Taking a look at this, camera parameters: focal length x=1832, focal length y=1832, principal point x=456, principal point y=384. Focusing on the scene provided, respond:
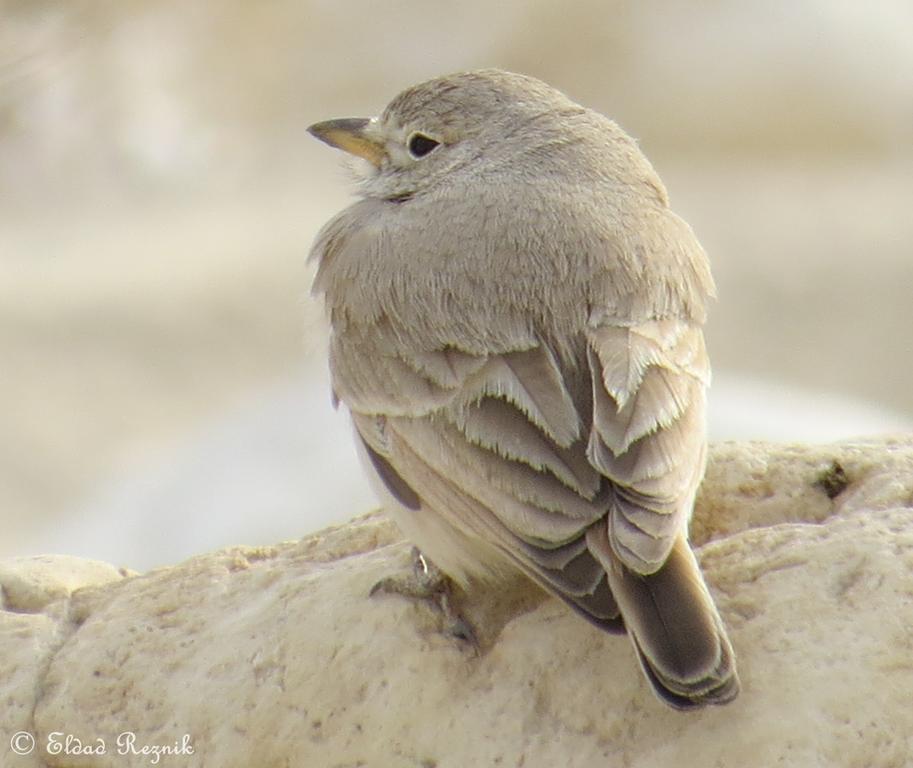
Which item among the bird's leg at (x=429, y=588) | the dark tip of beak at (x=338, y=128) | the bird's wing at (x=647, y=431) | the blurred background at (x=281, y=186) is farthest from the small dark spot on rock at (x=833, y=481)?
the blurred background at (x=281, y=186)

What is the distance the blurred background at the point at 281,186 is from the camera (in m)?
13.7

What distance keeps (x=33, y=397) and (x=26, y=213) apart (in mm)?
2968

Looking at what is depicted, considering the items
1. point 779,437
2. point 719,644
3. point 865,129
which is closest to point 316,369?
point 779,437

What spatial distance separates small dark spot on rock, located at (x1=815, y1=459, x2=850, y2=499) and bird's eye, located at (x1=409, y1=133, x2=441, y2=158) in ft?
6.30

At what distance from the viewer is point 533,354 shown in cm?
541

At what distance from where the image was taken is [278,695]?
5.37m

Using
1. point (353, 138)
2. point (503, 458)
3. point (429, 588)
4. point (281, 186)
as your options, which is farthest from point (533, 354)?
point (281, 186)

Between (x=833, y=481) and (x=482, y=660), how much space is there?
1360 mm

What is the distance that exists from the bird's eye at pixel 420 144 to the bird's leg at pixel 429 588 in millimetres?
1755

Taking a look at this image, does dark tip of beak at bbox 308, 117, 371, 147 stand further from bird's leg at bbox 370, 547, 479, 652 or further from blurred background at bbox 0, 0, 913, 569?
blurred background at bbox 0, 0, 913, 569

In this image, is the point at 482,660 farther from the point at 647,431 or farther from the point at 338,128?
the point at 338,128

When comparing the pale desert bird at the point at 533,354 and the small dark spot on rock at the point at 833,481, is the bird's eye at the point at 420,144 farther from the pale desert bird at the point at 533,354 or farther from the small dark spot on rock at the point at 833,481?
the small dark spot on rock at the point at 833,481

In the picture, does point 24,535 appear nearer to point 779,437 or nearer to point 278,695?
point 779,437
